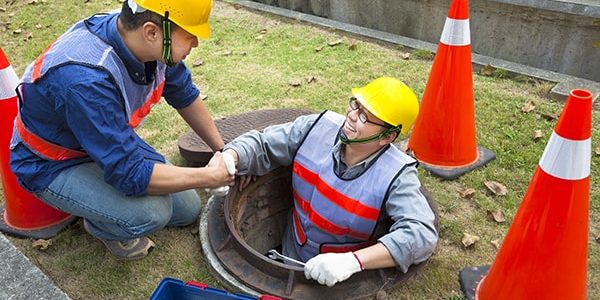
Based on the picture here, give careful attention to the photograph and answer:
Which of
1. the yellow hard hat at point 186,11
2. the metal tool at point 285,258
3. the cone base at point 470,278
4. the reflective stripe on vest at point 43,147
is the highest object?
the yellow hard hat at point 186,11

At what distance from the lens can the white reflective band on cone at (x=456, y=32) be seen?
112 inches

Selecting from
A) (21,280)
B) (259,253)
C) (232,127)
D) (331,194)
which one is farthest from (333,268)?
(232,127)

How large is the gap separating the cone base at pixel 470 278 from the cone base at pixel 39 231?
208 cm

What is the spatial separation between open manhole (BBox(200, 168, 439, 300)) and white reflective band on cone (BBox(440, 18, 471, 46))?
36.3 inches

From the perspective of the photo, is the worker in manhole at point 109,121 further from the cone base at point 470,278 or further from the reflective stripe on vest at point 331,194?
the cone base at point 470,278

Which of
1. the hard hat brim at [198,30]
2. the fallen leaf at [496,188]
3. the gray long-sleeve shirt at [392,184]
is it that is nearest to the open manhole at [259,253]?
the gray long-sleeve shirt at [392,184]

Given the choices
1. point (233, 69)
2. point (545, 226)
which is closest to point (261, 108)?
point (233, 69)

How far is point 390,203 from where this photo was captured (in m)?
2.26

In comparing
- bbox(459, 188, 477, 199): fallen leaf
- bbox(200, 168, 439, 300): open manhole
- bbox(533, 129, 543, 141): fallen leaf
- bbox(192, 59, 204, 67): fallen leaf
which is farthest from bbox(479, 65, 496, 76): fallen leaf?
bbox(192, 59, 204, 67): fallen leaf

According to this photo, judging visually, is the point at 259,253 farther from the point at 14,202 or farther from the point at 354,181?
the point at 14,202

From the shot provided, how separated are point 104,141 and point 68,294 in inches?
34.1

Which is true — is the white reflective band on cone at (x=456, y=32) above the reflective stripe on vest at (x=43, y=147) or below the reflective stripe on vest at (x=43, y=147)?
above

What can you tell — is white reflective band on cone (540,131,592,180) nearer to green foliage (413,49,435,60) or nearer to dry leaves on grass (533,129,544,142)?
dry leaves on grass (533,129,544,142)

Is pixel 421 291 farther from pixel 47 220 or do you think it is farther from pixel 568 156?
pixel 47 220
